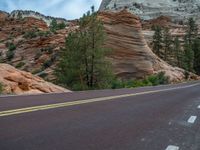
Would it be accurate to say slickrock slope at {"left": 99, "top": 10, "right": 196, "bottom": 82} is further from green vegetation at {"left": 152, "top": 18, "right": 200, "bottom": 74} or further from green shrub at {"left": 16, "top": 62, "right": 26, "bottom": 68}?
green vegetation at {"left": 152, "top": 18, "right": 200, "bottom": 74}

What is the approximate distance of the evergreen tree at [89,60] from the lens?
36494mm

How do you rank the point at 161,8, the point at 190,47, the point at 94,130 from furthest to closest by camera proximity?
the point at 161,8 → the point at 190,47 → the point at 94,130

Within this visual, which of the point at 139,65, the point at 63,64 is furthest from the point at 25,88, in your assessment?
the point at 139,65

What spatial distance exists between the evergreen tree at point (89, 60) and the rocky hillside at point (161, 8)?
122 m

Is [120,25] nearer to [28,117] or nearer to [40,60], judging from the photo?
[40,60]

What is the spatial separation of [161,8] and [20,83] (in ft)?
520

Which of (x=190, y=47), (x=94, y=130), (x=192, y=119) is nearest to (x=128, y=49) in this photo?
(x=192, y=119)

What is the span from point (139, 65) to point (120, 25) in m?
7.49

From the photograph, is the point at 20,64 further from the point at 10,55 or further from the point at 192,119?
the point at 192,119

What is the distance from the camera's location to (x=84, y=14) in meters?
38.9

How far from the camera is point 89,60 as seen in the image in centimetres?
3712

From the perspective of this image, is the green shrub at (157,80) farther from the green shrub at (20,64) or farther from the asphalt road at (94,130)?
the asphalt road at (94,130)

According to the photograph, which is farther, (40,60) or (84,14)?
(40,60)

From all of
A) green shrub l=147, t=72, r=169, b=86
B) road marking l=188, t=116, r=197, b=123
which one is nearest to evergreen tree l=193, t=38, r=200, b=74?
green shrub l=147, t=72, r=169, b=86
